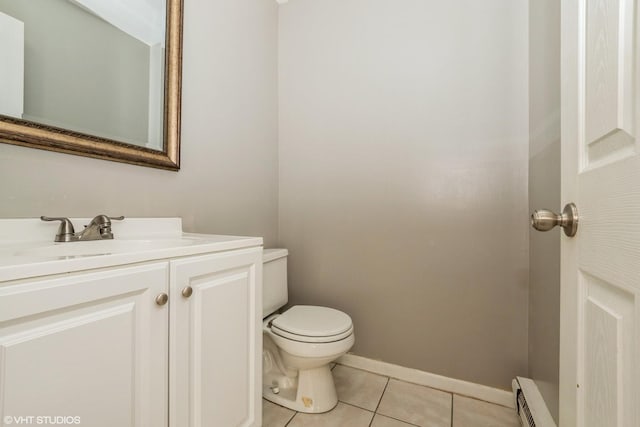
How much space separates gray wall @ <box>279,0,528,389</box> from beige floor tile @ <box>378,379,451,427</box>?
118mm

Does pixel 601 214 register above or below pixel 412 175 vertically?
below

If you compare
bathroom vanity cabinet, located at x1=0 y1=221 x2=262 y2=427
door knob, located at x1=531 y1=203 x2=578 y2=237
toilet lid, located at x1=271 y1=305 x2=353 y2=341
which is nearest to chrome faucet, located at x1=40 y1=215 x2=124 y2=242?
bathroom vanity cabinet, located at x1=0 y1=221 x2=262 y2=427

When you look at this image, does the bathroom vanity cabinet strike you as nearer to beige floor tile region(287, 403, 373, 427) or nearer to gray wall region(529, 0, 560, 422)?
beige floor tile region(287, 403, 373, 427)

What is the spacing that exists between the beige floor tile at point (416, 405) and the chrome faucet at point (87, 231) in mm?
1345

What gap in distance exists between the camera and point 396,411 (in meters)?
1.27

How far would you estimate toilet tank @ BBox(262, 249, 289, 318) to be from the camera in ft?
4.64

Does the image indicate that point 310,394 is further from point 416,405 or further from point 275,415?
point 416,405

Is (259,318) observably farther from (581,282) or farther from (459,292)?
→ (459,292)

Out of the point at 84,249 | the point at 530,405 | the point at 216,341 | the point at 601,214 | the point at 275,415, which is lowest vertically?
the point at 275,415

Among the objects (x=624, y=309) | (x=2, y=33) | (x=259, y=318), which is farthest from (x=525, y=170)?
(x=2, y=33)

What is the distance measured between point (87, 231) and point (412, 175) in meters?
1.39

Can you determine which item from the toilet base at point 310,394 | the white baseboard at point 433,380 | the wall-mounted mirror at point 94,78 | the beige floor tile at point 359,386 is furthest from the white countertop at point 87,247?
the white baseboard at point 433,380

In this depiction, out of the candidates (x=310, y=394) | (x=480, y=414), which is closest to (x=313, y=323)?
(x=310, y=394)

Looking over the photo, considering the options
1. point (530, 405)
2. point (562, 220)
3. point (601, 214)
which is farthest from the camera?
point (530, 405)
